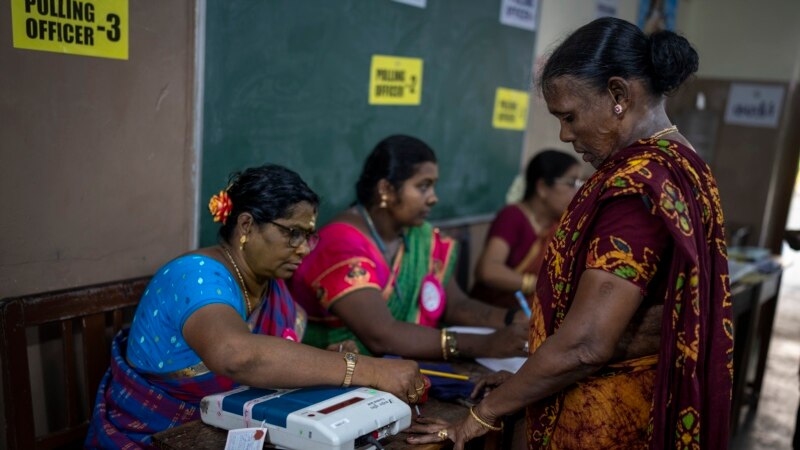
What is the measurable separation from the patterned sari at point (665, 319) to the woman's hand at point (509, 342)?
18.5 inches

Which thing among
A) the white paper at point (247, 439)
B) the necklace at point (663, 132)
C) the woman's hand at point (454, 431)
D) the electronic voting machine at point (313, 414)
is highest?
the necklace at point (663, 132)

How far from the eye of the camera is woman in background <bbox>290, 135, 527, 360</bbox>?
221cm

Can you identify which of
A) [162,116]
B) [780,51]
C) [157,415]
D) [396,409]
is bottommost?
[157,415]

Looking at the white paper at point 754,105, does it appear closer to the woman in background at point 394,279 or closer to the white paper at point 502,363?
the woman in background at point 394,279

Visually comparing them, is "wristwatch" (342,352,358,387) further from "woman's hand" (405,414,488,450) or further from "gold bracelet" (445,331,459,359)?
"gold bracelet" (445,331,459,359)

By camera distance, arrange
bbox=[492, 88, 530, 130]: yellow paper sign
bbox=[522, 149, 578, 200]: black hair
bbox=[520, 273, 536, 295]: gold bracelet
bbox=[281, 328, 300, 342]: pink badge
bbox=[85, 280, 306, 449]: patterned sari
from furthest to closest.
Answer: bbox=[492, 88, 530, 130]: yellow paper sign
bbox=[522, 149, 578, 200]: black hair
bbox=[520, 273, 536, 295]: gold bracelet
bbox=[281, 328, 300, 342]: pink badge
bbox=[85, 280, 306, 449]: patterned sari

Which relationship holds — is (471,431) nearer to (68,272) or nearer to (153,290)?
(153,290)

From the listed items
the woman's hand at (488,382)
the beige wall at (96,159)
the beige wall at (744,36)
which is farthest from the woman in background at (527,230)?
the beige wall at (744,36)

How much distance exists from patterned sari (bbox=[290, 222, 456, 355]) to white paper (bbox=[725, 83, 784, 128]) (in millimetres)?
4007

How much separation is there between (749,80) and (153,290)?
541 cm

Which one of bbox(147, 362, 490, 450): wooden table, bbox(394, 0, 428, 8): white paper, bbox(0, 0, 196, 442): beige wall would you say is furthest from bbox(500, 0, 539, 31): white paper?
bbox(147, 362, 490, 450): wooden table

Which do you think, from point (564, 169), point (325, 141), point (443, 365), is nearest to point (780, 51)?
point (564, 169)

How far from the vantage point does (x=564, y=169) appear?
343cm

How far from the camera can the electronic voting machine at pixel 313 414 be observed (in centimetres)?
139
